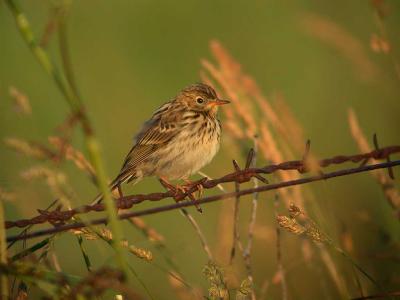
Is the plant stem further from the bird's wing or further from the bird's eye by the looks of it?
the bird's eye

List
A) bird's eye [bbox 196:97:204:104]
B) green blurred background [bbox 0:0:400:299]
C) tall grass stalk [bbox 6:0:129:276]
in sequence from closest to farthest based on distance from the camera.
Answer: tall grass stalk [bbox 6:0:129:276], bird's eye [bbox 196:97:204:104], green blurred background [bbox 0:0:400:299]

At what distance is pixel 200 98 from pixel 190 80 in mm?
6087

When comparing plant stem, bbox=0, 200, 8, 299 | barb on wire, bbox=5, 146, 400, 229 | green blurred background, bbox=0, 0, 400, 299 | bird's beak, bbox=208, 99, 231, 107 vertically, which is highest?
green blurred background, bbox=0, 0, 400, 299

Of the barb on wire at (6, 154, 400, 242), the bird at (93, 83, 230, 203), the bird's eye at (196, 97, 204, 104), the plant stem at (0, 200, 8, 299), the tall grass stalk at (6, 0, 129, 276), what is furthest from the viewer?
the bird's eye at (196, 97, 204, 104)

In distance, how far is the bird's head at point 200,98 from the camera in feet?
23.3

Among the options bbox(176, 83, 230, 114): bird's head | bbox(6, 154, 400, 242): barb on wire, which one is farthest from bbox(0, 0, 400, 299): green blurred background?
bbox(6, 154, 400, 242): barb on wire

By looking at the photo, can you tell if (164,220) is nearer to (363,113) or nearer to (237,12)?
(363,113)

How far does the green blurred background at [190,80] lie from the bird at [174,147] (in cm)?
135

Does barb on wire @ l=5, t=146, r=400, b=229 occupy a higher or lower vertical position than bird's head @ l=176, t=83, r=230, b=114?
lower

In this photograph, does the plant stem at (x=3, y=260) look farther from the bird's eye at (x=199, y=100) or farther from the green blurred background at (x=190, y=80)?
the green blurred background at (x=190, y=80)

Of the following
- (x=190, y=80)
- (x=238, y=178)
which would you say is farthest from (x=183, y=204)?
(x=190, y=80)

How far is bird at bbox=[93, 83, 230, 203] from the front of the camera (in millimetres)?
6598

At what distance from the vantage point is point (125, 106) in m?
12.7

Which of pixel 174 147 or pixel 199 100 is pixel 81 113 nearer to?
pixel 174 147
